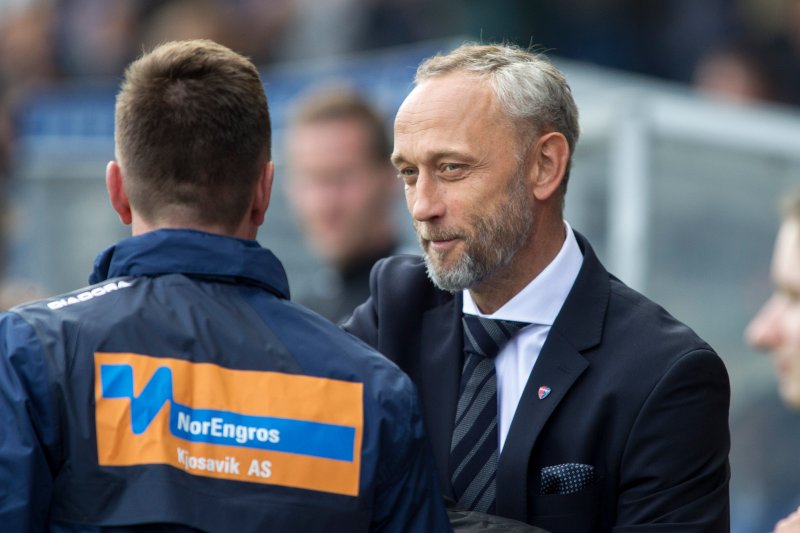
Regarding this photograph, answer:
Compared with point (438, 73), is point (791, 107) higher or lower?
lower

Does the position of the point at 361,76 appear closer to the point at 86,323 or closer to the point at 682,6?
the point at 682,6

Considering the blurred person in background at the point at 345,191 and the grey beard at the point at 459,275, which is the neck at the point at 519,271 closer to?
the grey beard at the point at 459,275

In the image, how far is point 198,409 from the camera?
88.7 inches

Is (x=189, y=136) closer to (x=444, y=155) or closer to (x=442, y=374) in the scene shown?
(x=444, y=155)

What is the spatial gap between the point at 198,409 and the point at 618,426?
3.02 feet

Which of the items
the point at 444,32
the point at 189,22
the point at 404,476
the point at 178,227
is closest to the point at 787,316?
the point at 404,476

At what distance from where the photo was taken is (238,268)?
236 centimetres

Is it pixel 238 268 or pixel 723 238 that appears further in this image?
pixel 723 238

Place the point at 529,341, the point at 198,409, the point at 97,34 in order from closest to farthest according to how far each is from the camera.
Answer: the point at 198,409 < the point at 529,341 < the point at 97,34

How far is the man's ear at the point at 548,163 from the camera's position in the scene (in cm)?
297

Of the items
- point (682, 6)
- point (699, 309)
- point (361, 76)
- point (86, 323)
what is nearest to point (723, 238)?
point (699, 309)

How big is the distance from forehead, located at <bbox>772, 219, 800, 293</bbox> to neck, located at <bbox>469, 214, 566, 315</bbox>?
1.49 metres

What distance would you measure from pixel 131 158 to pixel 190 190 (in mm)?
118

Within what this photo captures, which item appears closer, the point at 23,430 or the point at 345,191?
the point at 23,430
